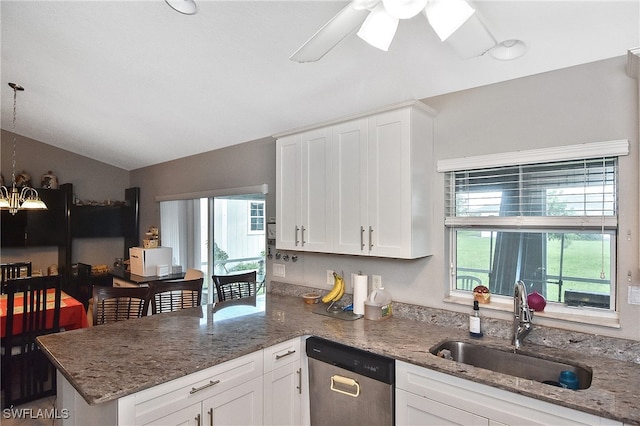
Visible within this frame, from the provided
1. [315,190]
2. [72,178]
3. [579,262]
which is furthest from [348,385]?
[72,178]

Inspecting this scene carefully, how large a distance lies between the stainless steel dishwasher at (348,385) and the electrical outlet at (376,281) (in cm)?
66

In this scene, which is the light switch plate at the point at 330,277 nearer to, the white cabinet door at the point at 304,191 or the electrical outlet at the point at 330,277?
the electrical outlet at the point at 330,277

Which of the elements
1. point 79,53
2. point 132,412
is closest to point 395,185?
point 132,412

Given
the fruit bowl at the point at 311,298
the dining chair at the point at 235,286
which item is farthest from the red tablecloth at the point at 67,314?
the fruit bowl at the point at 311,298

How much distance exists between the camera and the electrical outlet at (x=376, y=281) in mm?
2561

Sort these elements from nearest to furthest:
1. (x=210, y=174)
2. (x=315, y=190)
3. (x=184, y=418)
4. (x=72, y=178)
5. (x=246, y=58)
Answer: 1. (x=184, y=418)
2. (x=246, y=58)
3. (x=315, y=190)
4. (x=210, y=174)
5. (x=72, y=178)

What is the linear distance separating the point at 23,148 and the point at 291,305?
4601mm

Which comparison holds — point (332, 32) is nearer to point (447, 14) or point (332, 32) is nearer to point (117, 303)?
point (447, 14)

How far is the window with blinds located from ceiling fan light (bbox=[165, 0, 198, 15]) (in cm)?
170

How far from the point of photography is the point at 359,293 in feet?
8.13

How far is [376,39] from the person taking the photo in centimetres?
133

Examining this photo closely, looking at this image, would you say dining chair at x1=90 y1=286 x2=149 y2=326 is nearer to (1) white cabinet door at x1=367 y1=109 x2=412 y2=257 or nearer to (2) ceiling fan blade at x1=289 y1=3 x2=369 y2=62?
(1) white cabinet door at x1=367 y1=109 x2=412 y2=257

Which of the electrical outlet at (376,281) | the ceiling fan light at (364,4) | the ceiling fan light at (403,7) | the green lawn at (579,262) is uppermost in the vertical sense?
the ceiling fan light at (364,4)

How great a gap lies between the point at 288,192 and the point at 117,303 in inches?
55.3
